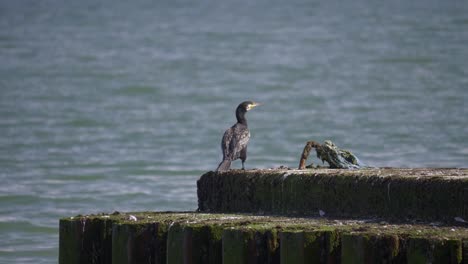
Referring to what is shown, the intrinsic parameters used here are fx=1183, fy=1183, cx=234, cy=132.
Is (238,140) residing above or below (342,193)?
above

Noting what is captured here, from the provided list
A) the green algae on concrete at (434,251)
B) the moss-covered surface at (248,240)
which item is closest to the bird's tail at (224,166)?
the moss-covered surface at (248,240)

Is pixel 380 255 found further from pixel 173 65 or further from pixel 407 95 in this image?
pixel 173 65

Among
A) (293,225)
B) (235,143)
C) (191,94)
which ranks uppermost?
(191,94)

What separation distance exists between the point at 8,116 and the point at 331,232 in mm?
30863

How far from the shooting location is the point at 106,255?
1046 centimetres

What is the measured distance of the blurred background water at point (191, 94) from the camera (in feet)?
86.6

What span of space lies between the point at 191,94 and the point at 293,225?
36.4 meters

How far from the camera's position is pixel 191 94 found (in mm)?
45344

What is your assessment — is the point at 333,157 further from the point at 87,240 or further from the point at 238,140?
the point at 87,240

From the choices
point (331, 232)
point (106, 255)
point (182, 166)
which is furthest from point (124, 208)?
point (331, 232)

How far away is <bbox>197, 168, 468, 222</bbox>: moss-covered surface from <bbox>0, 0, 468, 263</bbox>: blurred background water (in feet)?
20.5

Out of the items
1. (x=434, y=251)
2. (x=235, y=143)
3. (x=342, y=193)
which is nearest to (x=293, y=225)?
(x=342, y=193)

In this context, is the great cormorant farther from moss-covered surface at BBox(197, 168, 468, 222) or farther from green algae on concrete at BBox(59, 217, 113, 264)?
green algae on concrete at BBox(59, 217, 113, 264)

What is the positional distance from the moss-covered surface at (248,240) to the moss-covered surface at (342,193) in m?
0.27
